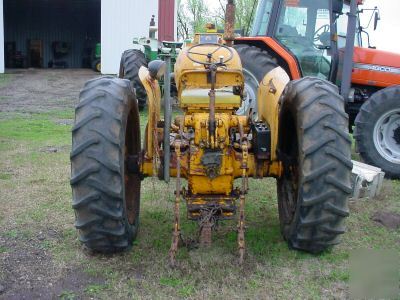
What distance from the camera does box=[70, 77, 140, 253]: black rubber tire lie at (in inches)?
152

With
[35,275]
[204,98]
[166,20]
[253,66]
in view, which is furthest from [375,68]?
[166,20]

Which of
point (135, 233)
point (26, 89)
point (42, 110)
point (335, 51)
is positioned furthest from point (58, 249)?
point (26, 89)

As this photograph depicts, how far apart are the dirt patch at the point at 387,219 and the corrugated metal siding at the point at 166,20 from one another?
1752 centimetres

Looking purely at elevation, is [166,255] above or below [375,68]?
below

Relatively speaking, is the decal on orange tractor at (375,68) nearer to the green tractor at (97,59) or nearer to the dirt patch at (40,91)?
the dirt patch at (40,91)

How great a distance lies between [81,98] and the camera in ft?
13.6

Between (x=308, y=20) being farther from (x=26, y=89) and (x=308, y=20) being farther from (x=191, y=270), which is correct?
(x=26, y=89)

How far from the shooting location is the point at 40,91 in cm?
1719

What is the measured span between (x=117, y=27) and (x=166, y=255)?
18.3m

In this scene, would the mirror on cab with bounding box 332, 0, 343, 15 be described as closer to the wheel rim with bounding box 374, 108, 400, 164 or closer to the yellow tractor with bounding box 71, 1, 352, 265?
the wheel rim with bounding box 374, 108, 400, 164

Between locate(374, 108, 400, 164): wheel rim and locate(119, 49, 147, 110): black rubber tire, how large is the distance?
558 cm

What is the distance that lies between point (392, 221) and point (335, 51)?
11.4 ft

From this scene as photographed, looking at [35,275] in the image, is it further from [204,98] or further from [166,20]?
[166,20]

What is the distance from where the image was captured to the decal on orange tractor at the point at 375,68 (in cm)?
818
